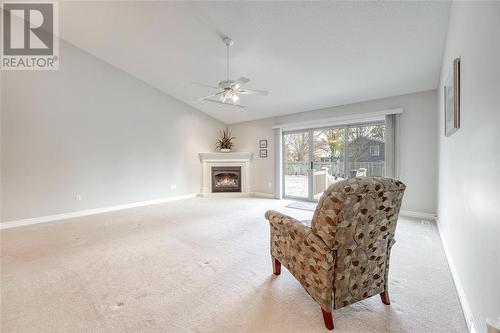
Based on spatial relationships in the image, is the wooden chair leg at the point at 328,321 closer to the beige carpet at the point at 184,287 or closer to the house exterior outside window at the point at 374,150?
the beige carpet at the point at 184,287

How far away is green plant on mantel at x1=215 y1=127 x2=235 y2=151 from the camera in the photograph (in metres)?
7.27

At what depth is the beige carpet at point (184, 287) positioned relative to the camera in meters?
1.63

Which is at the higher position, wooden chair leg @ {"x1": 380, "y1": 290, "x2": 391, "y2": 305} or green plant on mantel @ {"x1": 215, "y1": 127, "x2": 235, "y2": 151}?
green plant on mantel @ {"x1": 215, "y1": 127, "x2": 235, "y2": 151}

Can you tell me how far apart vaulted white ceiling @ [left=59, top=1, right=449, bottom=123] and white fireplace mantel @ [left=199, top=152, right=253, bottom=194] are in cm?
238

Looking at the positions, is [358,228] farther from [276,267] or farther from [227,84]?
[227,84]

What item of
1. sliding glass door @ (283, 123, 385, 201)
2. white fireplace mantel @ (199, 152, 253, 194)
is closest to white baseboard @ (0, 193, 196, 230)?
white fireplace mantel @ (199, 152, 253, 194)

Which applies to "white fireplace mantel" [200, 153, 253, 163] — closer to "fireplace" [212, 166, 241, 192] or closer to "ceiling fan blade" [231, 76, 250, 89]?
"fireplace" [212, 166, 241, 192]

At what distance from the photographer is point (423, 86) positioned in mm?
4051

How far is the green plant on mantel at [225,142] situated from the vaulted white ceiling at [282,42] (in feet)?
7.94

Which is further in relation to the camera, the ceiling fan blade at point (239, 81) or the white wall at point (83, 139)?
the white wall at point (83, 139)

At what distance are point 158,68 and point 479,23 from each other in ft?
16.6

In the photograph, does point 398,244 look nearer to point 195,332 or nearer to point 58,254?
point 195,332

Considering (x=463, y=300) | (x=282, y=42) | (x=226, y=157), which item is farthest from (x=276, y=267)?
(x=226, y=157)

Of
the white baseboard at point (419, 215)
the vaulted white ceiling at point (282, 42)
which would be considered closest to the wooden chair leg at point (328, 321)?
the vaulted white ceiling at point (282, 42)
